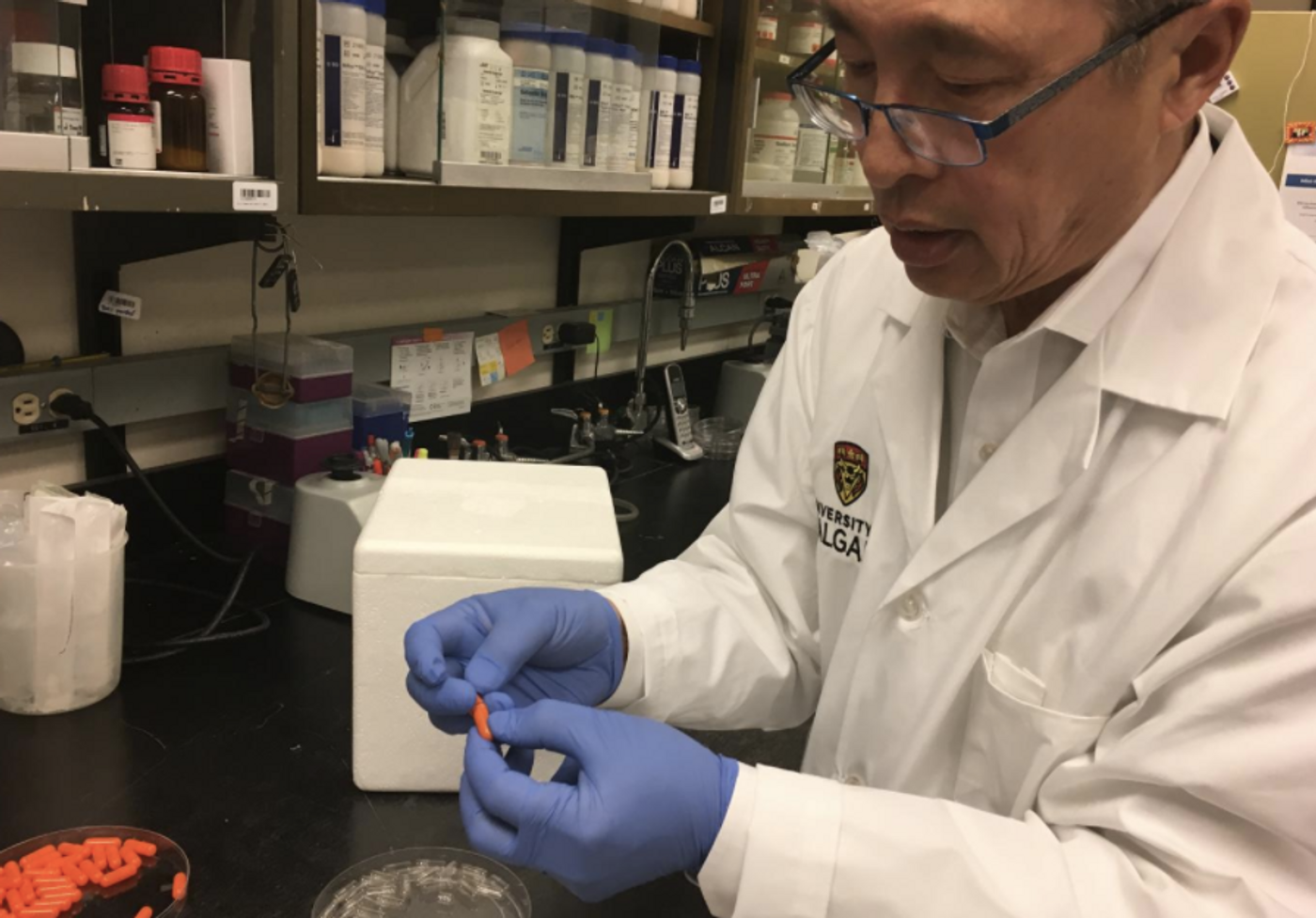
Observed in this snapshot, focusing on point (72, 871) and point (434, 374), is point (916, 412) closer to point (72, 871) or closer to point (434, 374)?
point (72, 871)

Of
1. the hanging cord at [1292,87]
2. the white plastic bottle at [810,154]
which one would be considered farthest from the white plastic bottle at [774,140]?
the hanging cord at [1292,87]

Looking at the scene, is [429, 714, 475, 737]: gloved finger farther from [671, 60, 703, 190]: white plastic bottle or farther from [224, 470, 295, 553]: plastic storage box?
[671, 60, 703, 190]: white plastic bottle

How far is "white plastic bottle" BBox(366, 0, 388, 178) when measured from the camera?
46.3 inches

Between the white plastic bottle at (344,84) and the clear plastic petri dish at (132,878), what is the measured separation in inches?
28.8

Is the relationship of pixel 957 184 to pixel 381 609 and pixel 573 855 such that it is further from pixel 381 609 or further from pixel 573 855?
pixel 381 609

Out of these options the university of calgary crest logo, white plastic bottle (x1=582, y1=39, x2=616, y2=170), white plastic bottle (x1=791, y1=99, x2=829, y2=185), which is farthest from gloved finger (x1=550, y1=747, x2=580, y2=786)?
white plastic bottle (x1=791, y1=99, x2=829, y2=185)

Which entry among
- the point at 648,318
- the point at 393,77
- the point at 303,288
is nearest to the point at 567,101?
the point at 393,77

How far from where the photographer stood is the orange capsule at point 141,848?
883mm

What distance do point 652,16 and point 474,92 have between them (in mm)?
454

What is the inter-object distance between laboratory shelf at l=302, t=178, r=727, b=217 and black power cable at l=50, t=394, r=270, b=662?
1.37ft

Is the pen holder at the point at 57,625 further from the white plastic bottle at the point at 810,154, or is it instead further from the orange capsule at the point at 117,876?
the white plastic bottle at the point at 810,154

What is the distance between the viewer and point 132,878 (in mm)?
857

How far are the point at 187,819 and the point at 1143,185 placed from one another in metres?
1.01

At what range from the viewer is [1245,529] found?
2.25ft
